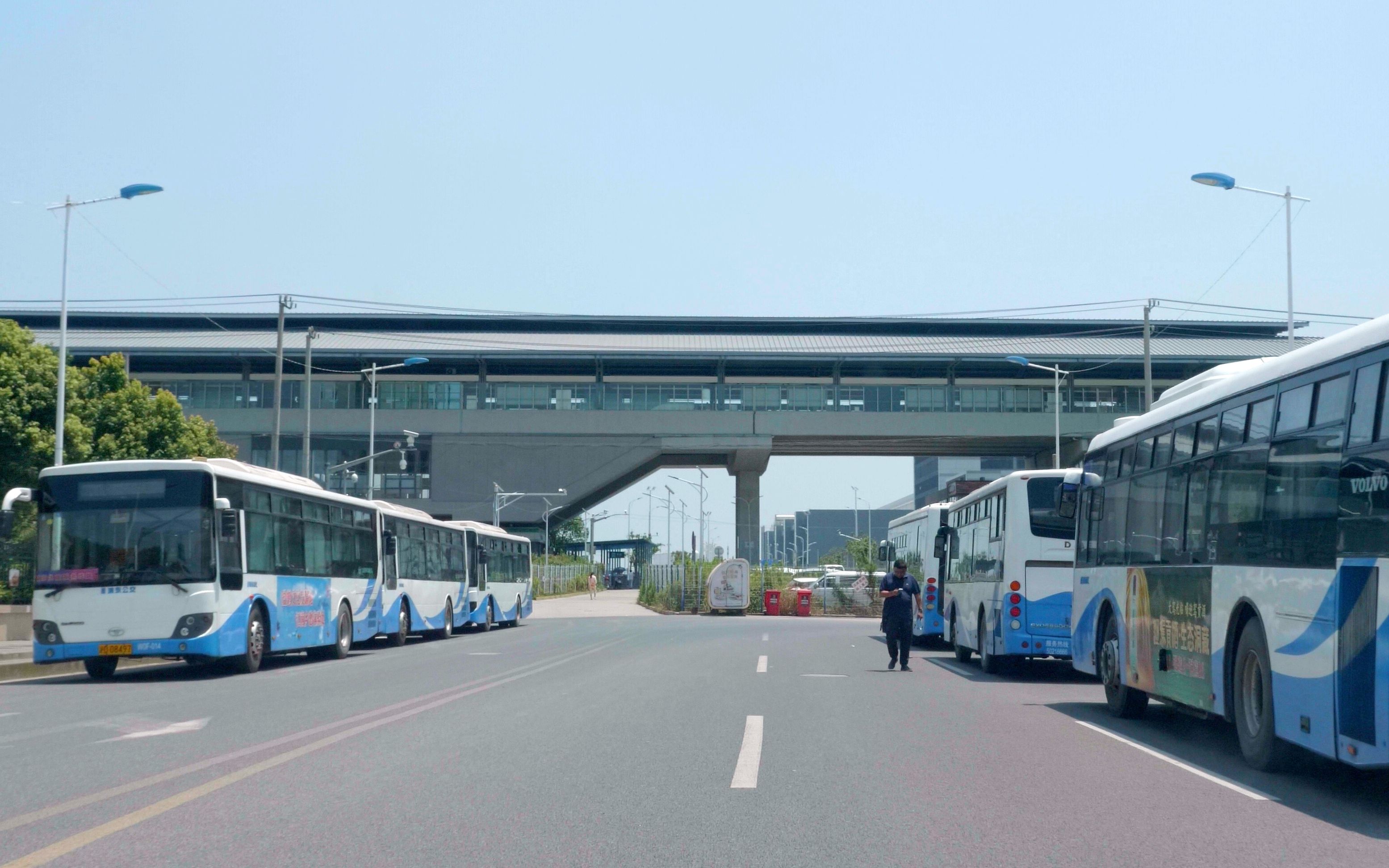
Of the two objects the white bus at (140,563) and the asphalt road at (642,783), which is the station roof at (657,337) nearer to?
the white bus at (140,563)

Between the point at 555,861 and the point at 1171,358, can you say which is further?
the point at 1171,358

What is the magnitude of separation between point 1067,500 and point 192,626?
1207 cm

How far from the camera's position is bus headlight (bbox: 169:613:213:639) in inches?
709

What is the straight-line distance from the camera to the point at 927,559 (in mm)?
29891

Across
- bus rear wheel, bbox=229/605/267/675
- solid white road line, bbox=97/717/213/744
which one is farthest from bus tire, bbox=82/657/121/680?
solid white road line, bbox=97/717/213/744

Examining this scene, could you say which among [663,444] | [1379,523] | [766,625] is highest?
[663,444]

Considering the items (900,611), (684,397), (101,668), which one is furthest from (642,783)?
(684,397)

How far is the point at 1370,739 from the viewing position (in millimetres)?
7438

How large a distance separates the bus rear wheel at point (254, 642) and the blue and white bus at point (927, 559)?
13.1 m

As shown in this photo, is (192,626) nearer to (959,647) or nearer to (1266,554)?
(959,647)

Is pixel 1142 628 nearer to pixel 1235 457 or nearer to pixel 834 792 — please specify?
pixel 1235 457

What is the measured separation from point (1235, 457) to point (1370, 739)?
10.2 feet

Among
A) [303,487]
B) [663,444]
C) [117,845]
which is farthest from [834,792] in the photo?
[663,444]

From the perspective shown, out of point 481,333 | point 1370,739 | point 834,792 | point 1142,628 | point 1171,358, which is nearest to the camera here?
point 1370,739
